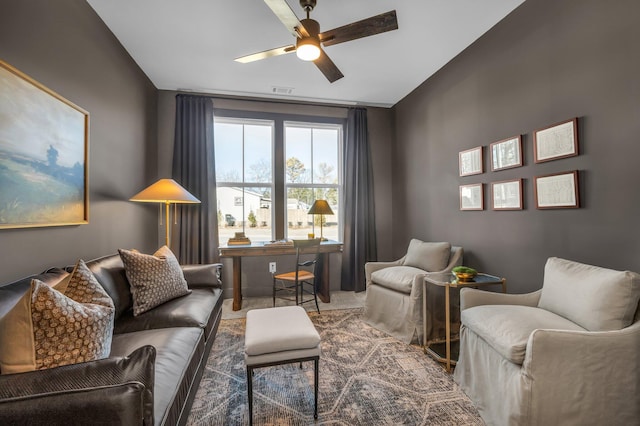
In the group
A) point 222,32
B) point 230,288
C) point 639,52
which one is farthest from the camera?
point 230,288

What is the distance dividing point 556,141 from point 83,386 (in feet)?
9.43

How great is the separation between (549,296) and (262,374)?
1991 mm

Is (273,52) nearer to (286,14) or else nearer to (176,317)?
(286,14)

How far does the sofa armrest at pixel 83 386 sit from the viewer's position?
764mm

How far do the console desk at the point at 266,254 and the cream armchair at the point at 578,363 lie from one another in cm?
225

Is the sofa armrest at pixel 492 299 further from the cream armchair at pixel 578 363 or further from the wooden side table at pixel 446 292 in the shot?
the cream armchair at pixel 578 363

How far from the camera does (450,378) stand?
2.01 metres

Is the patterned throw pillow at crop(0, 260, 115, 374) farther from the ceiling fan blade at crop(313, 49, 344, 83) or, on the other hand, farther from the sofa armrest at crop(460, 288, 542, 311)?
the ceiling fan blade at crop(313, 49, 344, 83)

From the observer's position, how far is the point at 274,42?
281 centimetres

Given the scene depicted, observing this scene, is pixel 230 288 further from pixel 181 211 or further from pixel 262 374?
pixel 262 374

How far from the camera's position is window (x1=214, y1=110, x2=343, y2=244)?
4098 mm

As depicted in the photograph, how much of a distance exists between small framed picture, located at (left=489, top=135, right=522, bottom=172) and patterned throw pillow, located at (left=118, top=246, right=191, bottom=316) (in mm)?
2890

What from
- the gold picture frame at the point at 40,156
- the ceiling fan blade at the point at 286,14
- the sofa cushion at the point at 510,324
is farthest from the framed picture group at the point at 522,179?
the gold picture frame at the point at 40,156

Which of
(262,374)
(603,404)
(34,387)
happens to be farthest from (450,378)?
(34,387)
